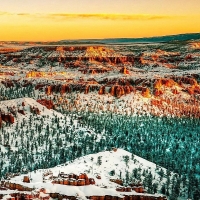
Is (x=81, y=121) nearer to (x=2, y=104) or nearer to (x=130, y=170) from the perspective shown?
(x=2, y=104)

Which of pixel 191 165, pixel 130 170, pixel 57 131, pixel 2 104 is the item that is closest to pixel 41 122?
pixel 57 131

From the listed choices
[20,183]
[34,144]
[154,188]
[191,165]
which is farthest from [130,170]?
[34,144]

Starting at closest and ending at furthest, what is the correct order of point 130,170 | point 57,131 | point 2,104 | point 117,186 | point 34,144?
point 117,186 → point 130,170 → point 34,144 → point 57,131 → point 2,104

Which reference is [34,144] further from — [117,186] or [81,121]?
[117,186]

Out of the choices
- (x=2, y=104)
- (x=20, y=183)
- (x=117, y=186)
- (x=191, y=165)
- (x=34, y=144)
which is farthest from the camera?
(x=2, y=104)

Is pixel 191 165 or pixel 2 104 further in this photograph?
pixel 2 104

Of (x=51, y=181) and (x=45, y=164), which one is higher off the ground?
(x=51, y=181)
